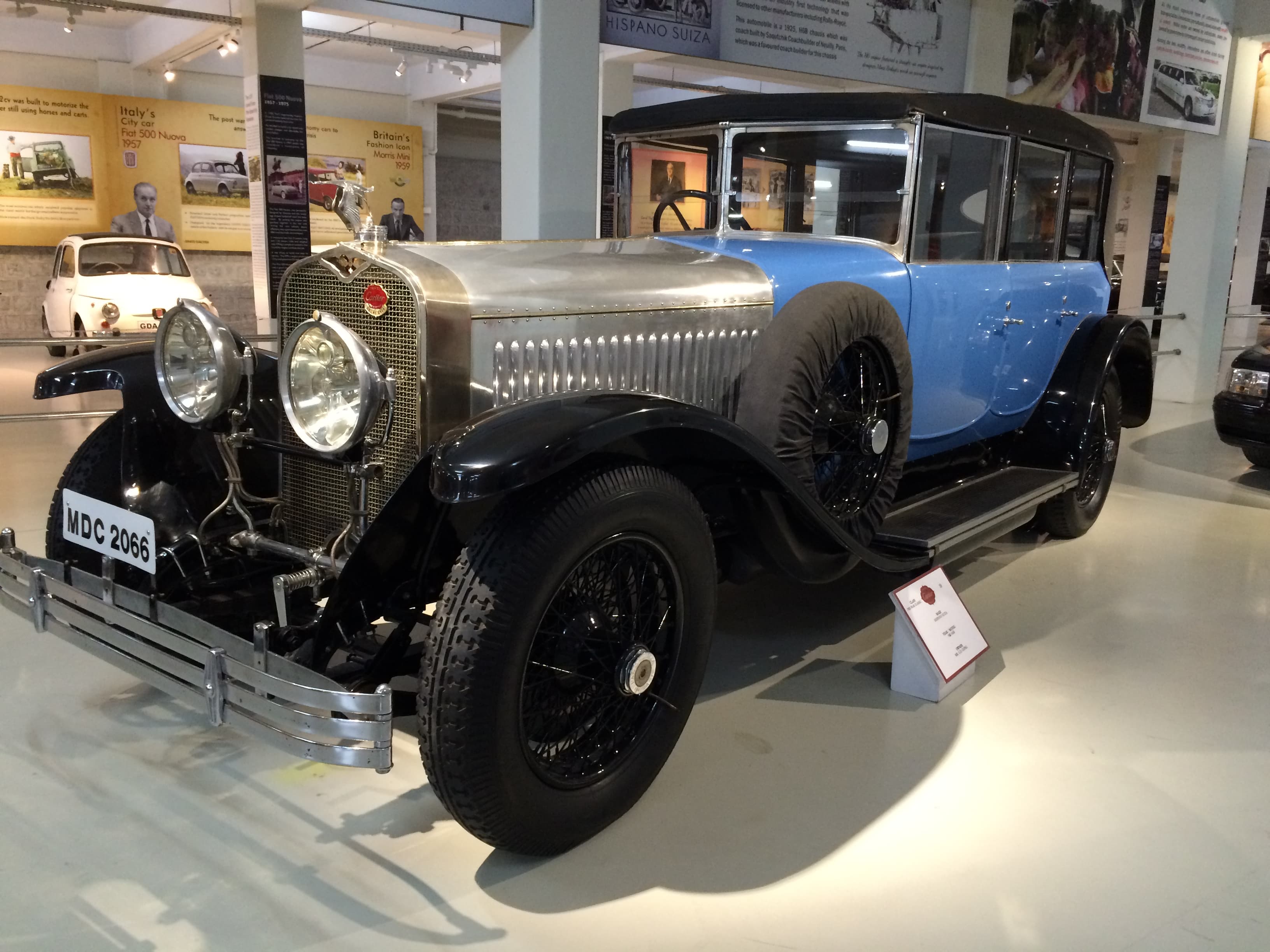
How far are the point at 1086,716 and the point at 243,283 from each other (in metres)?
13.5

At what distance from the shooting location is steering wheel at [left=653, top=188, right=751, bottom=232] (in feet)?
12.7

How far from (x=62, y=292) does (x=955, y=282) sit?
402 inches

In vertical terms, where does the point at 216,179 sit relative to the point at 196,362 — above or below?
above

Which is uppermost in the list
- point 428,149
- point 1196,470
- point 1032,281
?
point 428,149

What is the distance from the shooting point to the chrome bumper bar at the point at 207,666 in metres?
1.90

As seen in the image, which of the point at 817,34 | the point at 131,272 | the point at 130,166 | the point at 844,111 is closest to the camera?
the point at 844,111

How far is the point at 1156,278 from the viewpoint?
15.2 meters

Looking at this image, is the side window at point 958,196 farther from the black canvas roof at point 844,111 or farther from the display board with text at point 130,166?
the display board with text at point 130,166

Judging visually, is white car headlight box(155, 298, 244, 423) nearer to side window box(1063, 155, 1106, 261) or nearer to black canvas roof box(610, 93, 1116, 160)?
black canvas roof box(610, 93, 1116, 160)

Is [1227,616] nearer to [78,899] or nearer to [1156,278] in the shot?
[78,899]

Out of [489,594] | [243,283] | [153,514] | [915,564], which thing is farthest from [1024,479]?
[243,283]

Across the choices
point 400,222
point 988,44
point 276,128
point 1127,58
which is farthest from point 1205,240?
point 400,222

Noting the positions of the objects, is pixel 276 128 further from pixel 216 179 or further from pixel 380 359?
pixel 216 179

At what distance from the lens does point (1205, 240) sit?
32.5 feet
